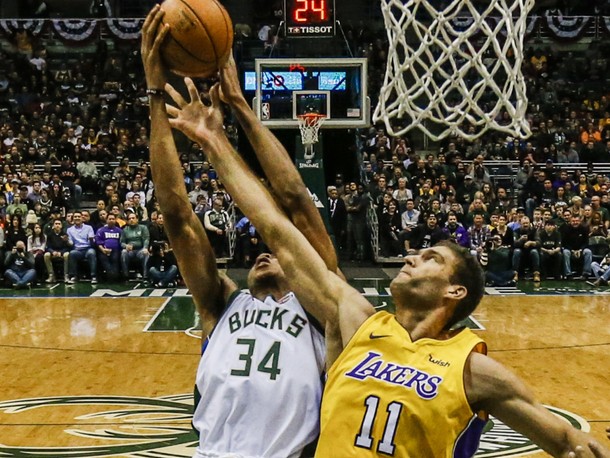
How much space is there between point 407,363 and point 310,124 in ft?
39.4

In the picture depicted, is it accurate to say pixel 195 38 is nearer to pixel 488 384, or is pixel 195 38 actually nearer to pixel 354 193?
pixel 488 384

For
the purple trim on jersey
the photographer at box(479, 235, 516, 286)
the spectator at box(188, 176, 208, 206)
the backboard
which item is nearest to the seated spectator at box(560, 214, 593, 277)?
the photographer at box(479, 235, 516, 286)

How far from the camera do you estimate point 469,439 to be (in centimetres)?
288

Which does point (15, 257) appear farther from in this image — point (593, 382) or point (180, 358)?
point (593, 382)

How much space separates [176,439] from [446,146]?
1429 centimetres

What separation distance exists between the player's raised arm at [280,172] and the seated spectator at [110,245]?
12.3m

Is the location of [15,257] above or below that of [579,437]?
below

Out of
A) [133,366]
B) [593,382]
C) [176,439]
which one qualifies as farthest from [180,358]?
[593,382]

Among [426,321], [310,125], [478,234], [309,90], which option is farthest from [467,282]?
[478,234]

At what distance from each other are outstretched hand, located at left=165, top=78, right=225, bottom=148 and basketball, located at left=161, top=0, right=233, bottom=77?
3.3 inches

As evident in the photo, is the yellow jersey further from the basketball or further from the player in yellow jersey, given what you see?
the basketball

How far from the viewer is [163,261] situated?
15094 millimetres

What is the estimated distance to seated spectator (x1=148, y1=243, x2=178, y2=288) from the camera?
590 inches

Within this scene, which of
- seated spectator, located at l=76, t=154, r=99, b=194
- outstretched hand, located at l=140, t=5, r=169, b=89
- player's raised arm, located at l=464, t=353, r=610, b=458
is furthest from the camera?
seated spectator, located at l=76, t=154, r=99, b=194
